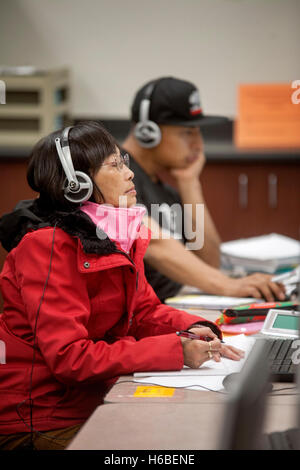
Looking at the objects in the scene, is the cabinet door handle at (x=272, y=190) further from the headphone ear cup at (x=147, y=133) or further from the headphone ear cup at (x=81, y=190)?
the headphone ear cup at (x=81, y=190)

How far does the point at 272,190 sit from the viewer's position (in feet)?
11.6

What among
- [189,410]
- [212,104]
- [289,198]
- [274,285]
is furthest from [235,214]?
[189,410]

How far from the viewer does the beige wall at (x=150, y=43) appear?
3.68 m

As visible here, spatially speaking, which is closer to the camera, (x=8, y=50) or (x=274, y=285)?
(x=274, y=285)

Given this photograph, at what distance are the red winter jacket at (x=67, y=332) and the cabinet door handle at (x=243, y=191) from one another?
7.74ft

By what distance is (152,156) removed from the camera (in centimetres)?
196

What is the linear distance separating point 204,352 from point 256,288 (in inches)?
25.0

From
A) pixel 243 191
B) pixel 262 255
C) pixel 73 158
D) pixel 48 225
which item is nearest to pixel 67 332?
pixel 48 225

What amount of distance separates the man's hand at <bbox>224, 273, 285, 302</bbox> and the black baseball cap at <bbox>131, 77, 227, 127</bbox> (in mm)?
502

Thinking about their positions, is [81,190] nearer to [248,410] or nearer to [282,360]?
[282,360]

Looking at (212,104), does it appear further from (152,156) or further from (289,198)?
(152,156)

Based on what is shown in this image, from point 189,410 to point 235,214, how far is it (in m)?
2.70

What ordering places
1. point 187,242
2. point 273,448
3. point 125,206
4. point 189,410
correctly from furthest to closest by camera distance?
point 187,242, point 125,206, point 189,410, point 273,448

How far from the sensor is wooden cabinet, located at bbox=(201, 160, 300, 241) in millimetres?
3504
